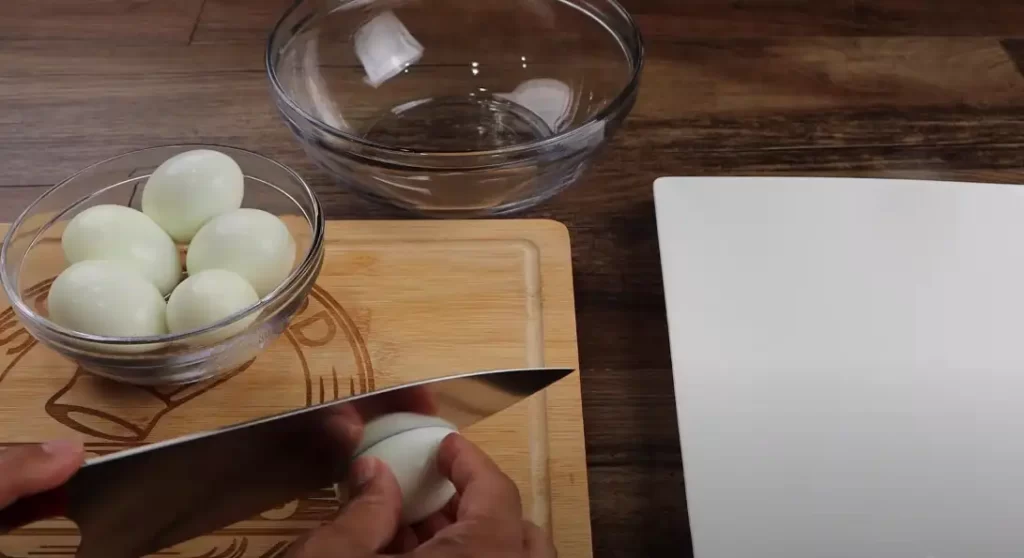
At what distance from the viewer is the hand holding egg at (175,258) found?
0.58m

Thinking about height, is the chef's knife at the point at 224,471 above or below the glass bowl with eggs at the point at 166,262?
below

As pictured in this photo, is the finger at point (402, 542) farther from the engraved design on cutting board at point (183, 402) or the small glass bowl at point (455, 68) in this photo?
the small glass bowl at point (455, 68)

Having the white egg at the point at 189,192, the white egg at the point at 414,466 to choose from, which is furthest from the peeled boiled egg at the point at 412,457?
the white egg at the point at 189,192

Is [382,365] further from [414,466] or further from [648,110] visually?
[648,110]

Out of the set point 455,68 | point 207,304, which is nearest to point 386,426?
point 207,304

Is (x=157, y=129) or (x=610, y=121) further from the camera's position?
(x=157, y=129)

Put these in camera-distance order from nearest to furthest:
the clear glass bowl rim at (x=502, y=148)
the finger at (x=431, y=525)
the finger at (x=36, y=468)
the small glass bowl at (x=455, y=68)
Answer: the finger at (x=36, y=468) → the finger at (x=431, y=525) → the clear glass bowl rim at (x=502, y=148) → the small glass bowl at (x=455, y=68)

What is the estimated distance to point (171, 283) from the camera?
647mm

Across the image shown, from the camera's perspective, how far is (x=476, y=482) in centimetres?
52

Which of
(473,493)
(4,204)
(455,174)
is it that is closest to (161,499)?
(473,493)

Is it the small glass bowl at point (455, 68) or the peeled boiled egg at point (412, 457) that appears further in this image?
the small glass bowl at point (455, 68)

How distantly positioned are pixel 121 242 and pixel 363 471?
0.27 meters

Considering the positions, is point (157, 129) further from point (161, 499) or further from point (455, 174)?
point (161, 499)

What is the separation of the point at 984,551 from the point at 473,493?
0.36 meters
